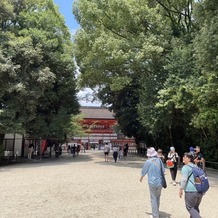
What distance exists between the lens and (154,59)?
21.6 m

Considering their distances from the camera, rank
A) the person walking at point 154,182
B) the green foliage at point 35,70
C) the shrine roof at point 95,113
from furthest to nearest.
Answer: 1. the shrine roof at point 95,113
2. the green foliage at point 35,70
3. the person walking at point 154,182

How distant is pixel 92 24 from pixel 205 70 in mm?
11669

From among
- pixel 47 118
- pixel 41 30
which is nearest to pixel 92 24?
pixel 41 30

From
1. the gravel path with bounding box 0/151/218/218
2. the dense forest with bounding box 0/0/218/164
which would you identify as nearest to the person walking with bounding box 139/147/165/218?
the gravel path with bounding box 0/151/218/218

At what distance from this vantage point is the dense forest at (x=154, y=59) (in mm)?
18281

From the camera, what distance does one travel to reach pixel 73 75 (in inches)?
1089

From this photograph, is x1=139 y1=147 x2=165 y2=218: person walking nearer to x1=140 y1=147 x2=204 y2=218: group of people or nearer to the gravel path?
x1=140 y1=147 x2=204 y2=218: group of people

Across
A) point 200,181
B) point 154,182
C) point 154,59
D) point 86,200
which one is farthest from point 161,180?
point 154,59

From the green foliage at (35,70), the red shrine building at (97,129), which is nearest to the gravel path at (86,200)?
the green foliage at (35,70)

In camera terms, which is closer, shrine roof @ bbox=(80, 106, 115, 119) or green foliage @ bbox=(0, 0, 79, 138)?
green foliage @ bbox=(0, 0, 79, 138)

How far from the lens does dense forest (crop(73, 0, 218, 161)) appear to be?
1828 cm

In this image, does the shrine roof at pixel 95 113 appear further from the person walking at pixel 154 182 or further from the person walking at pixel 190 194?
the person walking at pixel 190 194

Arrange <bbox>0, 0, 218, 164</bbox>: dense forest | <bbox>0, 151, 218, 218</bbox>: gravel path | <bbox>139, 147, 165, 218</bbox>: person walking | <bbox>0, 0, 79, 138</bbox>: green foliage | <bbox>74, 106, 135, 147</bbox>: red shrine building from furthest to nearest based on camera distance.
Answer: <bbox>74, 106, 135, 147</bbox>: red shrine building < <bbox>0, 0, 79, 138</bbox>: green foliage < <bbox>0, 0, 218, 164</bbox>: dense forest < <bbox>0, 151, 218, 218</bbox>: gravel path < <bbox>139, 147, 165, 218</bbox>: person walking

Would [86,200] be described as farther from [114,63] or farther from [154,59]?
[154,59]
